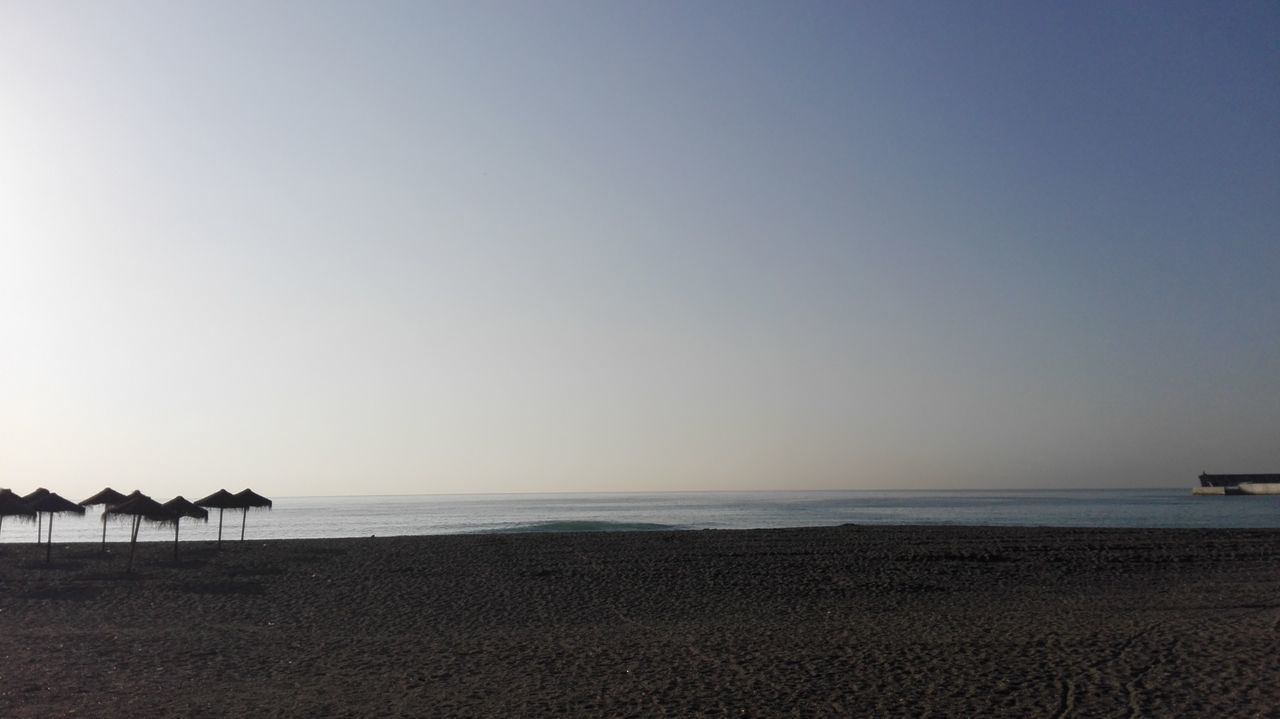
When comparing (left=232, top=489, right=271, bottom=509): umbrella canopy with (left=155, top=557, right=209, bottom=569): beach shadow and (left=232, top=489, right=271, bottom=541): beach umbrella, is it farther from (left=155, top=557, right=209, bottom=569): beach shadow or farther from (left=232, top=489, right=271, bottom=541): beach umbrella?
(left=155, top=557, right=209, bottom=569): beach shadow

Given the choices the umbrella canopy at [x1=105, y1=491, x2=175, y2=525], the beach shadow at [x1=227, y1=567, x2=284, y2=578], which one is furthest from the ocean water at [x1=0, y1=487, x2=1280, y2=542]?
the beach shadow at [x1=227, y1=567, x2=284, y2=578]

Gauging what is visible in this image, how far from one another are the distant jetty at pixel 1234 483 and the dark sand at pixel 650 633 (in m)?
77.3

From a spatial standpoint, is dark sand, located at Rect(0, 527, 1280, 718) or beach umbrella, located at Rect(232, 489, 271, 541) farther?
beach umbrella, located at Rect(232, 489, 271, 541)

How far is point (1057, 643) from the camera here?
38.3 feet

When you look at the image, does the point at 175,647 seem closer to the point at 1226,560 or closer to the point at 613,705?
the point at 613,705

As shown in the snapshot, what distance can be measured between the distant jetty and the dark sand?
7733 centimetres

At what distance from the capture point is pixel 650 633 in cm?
1358

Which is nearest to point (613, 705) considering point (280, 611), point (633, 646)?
point (633, 646)

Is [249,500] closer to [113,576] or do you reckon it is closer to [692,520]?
[113,576]

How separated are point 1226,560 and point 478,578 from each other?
63.8ft

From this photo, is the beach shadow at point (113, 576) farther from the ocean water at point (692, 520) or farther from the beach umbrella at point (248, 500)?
the beach umbrella at point (248, 500)

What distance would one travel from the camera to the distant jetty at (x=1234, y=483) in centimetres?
8762

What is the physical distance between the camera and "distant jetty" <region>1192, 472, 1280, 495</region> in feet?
287

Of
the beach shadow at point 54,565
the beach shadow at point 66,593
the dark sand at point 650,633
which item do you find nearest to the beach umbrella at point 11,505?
the dark sand at point 650,633
